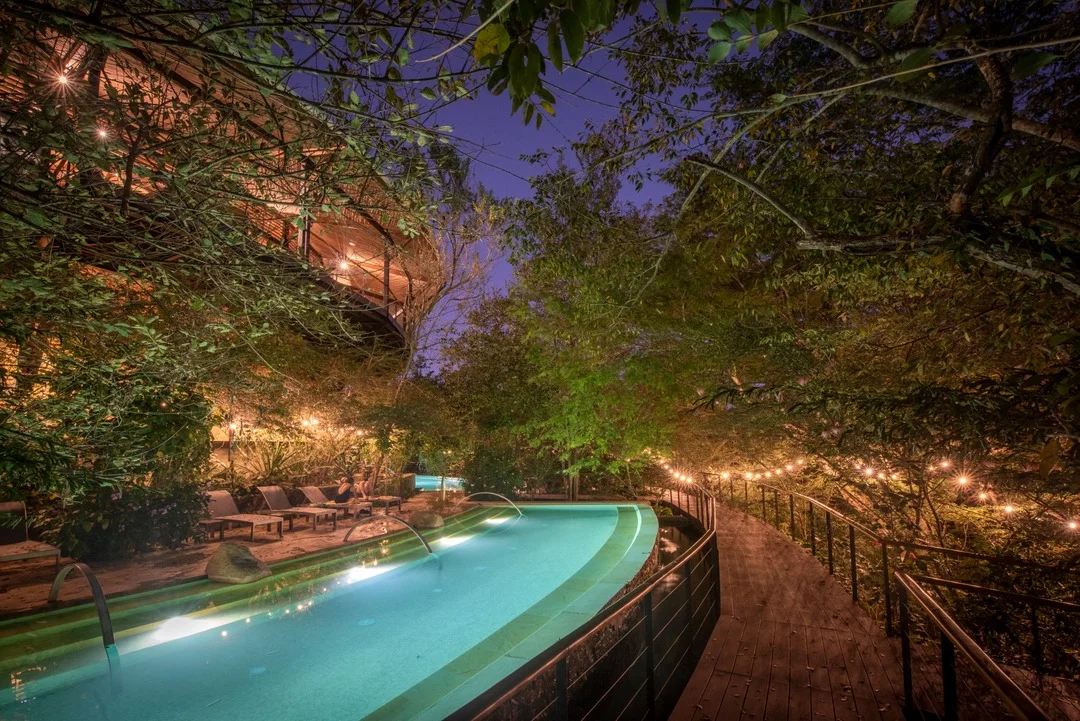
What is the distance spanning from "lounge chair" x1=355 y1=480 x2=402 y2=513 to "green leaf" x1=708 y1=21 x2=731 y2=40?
11.6m

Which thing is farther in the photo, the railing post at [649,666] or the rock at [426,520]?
the rock at [426,520]

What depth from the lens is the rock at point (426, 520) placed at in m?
9.98

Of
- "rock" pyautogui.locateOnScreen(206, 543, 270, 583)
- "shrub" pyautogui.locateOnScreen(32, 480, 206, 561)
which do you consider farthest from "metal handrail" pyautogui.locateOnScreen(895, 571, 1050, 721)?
"shrub" pyautogui.locateOnScreen(32, 480, 206, 561)

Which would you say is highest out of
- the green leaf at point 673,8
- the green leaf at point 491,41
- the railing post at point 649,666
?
the green leaf at point 673,8

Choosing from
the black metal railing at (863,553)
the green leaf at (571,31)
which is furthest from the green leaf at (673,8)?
the black metal railing at (863,553)

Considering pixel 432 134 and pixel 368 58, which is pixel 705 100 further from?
pixel 368 58

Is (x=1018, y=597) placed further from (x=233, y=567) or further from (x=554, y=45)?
(x=233, y=567)

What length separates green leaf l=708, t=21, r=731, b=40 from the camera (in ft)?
5.62

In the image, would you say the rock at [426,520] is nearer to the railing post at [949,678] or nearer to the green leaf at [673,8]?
the railing post at [949,678]

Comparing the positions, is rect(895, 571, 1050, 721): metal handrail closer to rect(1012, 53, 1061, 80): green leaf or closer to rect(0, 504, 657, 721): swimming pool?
rect(1012, 53, 1061, 80): green leaf

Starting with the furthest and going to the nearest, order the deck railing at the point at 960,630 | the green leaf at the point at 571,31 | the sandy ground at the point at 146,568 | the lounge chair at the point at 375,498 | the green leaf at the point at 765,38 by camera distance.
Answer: the lounge chair at the point at 375,498
the sandy ground at the point at 146,568
the deck railing at the point at 960,630
the green leaf at the point at 765,38
the green leaf at the point at 571,31

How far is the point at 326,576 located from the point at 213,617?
1642 mm

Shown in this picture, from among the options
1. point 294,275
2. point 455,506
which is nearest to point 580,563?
point 455,506

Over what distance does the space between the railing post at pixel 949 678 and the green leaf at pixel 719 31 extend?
3028 mm
